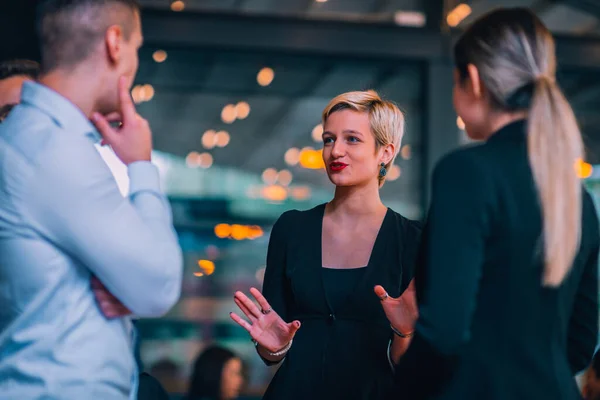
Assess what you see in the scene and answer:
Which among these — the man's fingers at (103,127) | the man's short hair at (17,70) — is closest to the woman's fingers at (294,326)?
the man's fingers at (103,127)

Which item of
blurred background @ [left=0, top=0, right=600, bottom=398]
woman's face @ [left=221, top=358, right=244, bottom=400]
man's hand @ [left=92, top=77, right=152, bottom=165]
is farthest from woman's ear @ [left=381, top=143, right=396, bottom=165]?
blurred background @ [left=0, top=0, right=600, bottom=398]

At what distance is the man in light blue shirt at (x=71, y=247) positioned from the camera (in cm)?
133

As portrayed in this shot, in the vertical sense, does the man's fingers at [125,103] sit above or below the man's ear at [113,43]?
below

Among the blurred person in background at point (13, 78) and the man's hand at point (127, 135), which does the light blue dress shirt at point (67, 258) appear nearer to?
the man's hand at point (127, 135)

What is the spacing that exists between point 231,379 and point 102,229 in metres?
3.62

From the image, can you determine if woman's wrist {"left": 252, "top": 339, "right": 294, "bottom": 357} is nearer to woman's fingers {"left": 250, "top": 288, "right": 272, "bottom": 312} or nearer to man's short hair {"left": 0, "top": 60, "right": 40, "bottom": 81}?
woman's fingers {"left": 250, "top": 288, "right": 272, "bottom": 312}

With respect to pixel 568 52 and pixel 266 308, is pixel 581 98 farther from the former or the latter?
pixel 266 308

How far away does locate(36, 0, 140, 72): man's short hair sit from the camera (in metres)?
1.46

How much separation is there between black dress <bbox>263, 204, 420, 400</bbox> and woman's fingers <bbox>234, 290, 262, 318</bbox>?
206 millimetres

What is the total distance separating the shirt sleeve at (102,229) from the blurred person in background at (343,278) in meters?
0.77

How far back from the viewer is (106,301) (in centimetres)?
140

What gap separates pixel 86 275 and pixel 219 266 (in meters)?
4.43

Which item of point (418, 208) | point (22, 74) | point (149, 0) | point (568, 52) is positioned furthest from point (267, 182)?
point (22, 74)

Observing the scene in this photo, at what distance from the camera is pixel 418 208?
18.6 ft
